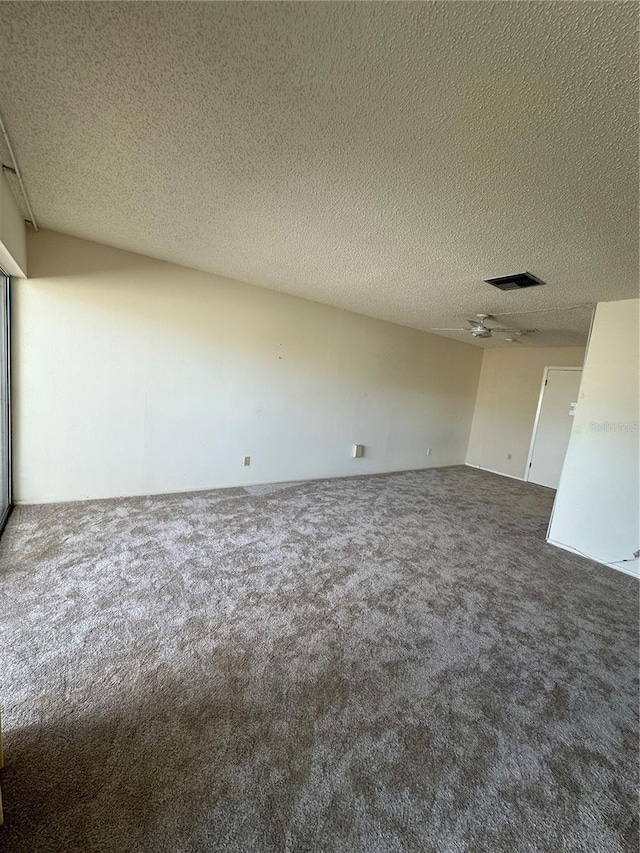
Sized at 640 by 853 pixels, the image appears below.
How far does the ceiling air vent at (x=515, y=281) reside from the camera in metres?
2.68

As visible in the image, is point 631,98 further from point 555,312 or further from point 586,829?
point 555,312

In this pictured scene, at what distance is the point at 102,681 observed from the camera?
4.84 ft

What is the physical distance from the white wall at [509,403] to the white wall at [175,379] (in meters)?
2.30

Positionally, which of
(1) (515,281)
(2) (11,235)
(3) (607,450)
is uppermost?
(1) (515,281)

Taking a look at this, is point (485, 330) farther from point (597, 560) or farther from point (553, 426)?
point (597, 560)

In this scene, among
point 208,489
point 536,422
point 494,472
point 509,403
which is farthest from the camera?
point 494,472

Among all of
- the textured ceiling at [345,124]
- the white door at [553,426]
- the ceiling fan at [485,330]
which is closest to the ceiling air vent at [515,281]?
the textured ceiling at [345,124]

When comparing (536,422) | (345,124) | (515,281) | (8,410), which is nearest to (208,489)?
(8,410)

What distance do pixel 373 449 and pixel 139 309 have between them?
145 inches

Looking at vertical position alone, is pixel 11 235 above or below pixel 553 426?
above

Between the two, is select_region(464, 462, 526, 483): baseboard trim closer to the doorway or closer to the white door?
the white door

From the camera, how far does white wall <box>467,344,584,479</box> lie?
5785 mm

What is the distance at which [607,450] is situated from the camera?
3.01 meters

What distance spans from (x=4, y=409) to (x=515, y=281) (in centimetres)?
448
